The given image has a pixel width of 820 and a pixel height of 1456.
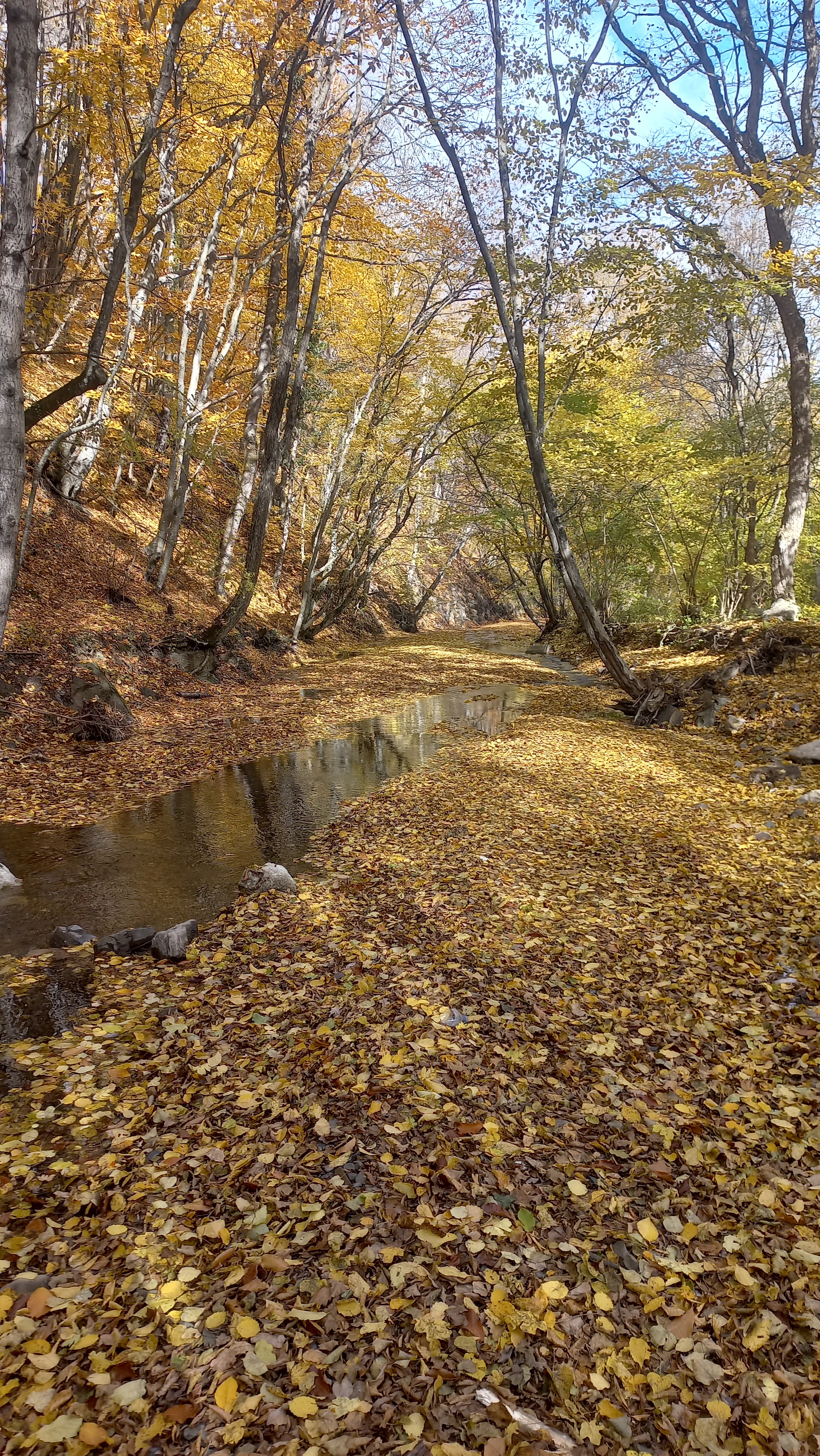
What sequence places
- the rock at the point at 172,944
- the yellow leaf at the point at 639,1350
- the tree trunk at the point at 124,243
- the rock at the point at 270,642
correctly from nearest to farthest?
the yellow leaf at the point at 639,1350
the rock at the point at 172,944
the tree trunk at the point at 124,243
the rock at the point at 270,642

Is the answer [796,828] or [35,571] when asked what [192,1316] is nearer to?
[796,828]

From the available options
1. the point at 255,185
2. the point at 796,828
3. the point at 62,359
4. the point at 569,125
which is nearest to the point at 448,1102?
the point at 796,828

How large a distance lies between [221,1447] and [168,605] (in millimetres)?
15013

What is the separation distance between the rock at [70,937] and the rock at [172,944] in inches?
20.1

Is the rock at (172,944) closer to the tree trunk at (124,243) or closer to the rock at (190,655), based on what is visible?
the tree trunk at (124,243)

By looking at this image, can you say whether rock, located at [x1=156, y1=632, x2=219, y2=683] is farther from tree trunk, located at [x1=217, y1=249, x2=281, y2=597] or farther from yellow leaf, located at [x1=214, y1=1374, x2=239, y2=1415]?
yellow leaf, located at [x1=214, y1=1374, x2=239, y2=1415]

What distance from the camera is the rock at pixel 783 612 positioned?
1327 cm

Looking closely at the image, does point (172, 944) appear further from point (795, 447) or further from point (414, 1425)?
point (795, 447)

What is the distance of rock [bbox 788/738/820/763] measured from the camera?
8812mm

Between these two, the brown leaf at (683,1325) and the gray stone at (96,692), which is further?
the gray stone at (96,692)

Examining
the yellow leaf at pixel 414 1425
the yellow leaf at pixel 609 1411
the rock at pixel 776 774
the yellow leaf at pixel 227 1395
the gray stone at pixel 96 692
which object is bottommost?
the yellow leaf at pixel 609 1411

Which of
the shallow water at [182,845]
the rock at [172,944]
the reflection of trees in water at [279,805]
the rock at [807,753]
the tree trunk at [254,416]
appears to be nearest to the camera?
the rock at [172,944]

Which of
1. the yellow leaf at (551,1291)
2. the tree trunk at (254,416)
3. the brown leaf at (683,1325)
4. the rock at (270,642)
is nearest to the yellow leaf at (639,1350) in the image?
the brown leaf at (683,1325)

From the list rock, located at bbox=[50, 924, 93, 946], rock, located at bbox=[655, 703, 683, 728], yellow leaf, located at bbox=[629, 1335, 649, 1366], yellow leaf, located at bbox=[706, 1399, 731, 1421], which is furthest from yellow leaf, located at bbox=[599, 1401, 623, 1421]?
rock, located at bbox=[655, 703, 683, 728]
